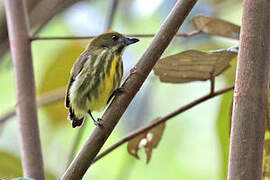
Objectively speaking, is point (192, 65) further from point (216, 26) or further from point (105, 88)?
point (105, 88)

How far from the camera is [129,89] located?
101 centimetres

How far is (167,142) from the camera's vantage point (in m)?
3.43

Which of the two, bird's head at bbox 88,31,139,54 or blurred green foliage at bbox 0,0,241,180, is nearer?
bird's head at bbox 88,31,139,54

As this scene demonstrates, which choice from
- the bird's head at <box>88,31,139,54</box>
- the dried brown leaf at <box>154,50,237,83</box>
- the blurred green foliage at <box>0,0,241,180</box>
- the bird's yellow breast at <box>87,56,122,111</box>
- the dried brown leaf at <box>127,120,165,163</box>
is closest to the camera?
the dried brown leaf at <box>154,50,237,83</box>

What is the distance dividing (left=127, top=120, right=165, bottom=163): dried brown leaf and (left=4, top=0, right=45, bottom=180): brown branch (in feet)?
0.87

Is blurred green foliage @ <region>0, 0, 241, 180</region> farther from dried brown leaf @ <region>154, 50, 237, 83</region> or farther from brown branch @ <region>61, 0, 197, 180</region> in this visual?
brown branch @ <region>61, 0, 197, 180</region>

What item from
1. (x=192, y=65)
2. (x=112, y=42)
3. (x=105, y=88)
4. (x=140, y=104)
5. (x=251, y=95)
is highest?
(x=140, y=104)

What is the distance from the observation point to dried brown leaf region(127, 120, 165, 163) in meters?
1.51

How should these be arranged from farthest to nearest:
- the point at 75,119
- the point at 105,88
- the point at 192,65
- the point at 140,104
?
the point at 140,104 → the point at 75,119 → the point at 105,88 → the point at 192,65

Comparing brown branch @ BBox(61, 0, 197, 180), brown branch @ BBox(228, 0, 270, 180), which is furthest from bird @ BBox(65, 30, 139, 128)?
brown branch @ BBox(228, 0, 270, 180)

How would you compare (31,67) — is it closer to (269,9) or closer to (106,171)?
(269,9)

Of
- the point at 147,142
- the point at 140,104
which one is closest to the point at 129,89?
the point at 147,142

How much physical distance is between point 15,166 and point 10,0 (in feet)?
1.83

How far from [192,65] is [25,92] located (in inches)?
18.8
